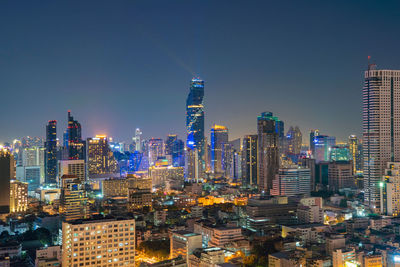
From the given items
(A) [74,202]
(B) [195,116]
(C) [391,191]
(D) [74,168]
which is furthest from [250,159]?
(A) [74,202]

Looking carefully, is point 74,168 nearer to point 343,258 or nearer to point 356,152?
point 343,258

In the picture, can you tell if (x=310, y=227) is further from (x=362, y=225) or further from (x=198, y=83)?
(x=198, y=83)

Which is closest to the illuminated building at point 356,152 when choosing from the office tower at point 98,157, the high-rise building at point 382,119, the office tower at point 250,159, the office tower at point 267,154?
the office tower at point 250,159

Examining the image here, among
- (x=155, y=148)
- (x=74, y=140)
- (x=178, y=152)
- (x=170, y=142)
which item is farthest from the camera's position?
(x=155, y=148)

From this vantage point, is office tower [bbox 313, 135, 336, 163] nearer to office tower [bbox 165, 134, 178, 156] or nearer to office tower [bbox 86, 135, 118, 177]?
office tower [bbox 165, 134, 178, 156]

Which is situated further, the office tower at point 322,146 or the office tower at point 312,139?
the office tower at point 312,139

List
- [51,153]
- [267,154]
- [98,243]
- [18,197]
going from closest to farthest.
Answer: [98,243] < [18,197] < [267,154] < [51,153]

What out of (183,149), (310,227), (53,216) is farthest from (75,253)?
(183,149)

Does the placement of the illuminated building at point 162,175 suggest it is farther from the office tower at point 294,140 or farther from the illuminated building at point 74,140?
the office tower at point 294,140
